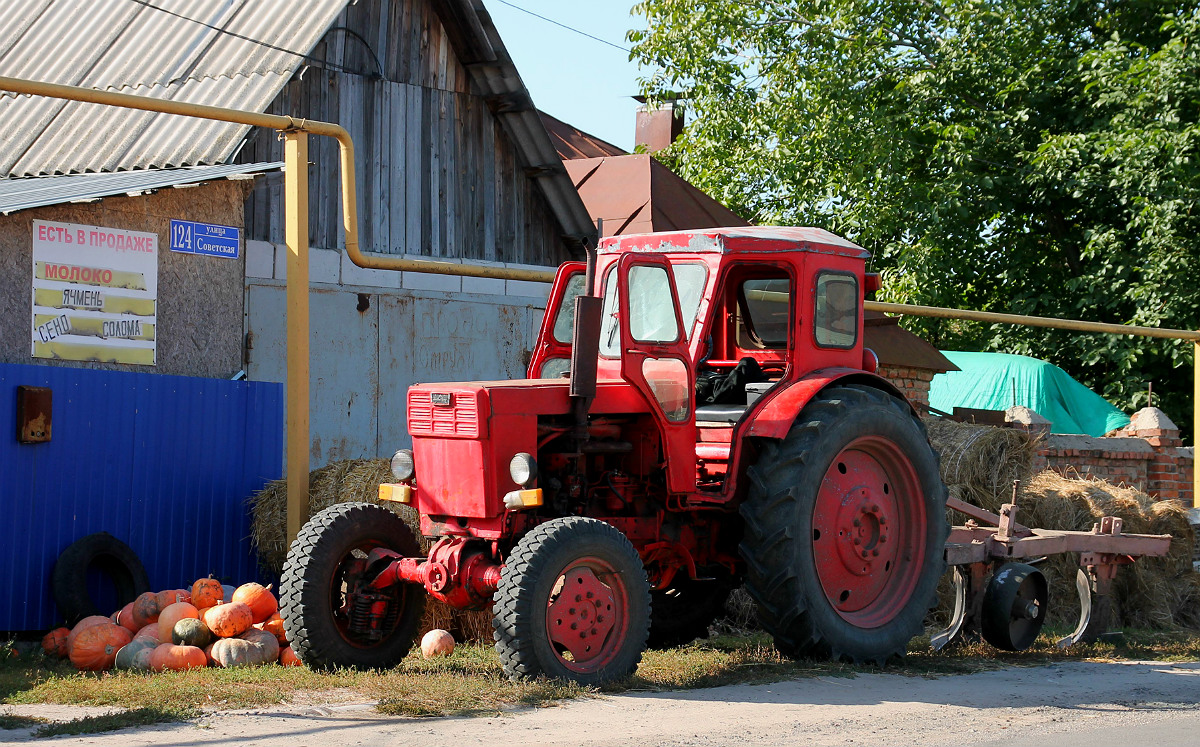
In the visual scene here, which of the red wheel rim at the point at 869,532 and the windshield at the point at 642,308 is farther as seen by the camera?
the red wheel rim at the point at 869,532

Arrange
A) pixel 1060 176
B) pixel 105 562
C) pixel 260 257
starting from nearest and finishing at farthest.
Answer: pixel 105 562
pixel 260 257
pixel 1060 176

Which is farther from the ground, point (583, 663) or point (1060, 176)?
point (1060, 176)

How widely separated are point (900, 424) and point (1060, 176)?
13.8 m

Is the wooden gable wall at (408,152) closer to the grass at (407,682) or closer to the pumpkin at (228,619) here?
the pumpkin at (228,619)

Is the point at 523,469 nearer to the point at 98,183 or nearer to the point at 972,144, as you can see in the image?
the point at 98,183

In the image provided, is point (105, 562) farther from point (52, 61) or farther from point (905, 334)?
point (905, 334)

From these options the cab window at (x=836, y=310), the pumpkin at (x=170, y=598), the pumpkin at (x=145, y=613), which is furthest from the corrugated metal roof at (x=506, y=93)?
the pumpkin at (x=145, y=613)

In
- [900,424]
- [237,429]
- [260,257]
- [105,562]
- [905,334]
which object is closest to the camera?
[900,424]

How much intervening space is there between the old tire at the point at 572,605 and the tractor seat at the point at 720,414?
4.50 ft

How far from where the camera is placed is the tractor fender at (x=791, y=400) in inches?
299

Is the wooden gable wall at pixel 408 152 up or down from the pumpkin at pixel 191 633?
up

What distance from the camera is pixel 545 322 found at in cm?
A: 852

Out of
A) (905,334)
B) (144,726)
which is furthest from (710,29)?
(144,726)

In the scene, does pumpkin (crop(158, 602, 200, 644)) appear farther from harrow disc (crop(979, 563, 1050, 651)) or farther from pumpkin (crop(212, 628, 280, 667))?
harrow disc (crop(979, 563, 1050, 651))
